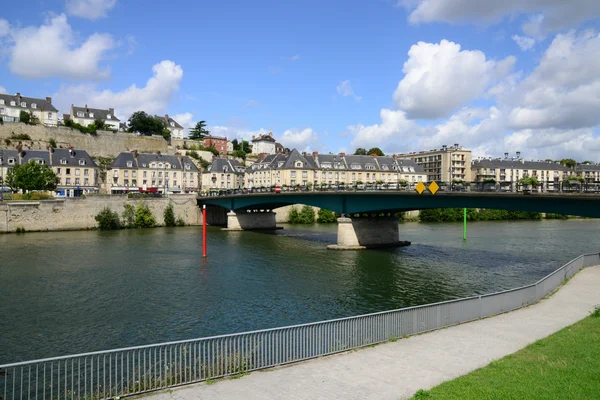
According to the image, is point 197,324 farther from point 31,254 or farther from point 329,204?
point 329,204

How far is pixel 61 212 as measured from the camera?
254 feet

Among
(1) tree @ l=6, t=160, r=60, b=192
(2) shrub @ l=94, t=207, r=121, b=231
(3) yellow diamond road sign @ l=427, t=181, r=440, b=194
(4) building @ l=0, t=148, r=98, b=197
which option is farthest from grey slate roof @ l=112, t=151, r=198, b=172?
(3) yellow diamond road sign @ l=427, t=181, r=440, b=194

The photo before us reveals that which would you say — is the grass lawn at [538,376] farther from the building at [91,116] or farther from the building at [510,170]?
the building at [510,170]

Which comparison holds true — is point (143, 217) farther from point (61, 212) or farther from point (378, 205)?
point (378, 205)

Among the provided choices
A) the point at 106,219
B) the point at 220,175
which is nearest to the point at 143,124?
the point at 220,175

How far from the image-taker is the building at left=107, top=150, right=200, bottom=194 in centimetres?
10850

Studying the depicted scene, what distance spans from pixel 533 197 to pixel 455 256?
559 inches

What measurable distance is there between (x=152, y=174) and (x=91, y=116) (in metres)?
42.2

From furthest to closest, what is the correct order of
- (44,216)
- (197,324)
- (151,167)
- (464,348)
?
1. (151,167)
2. (44,216)
3. (197,324)
4. (464,348)

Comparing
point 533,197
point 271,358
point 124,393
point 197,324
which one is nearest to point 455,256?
point 533,197

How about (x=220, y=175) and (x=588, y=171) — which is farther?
(x=588, y=171)

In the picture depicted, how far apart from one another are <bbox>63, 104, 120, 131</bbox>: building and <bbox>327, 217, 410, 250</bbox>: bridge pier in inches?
3983

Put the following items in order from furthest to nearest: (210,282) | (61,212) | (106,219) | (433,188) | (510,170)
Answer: (510,170)
(106,219)
(61,212)
(433,188)
(210,282)

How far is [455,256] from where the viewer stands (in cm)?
4956
